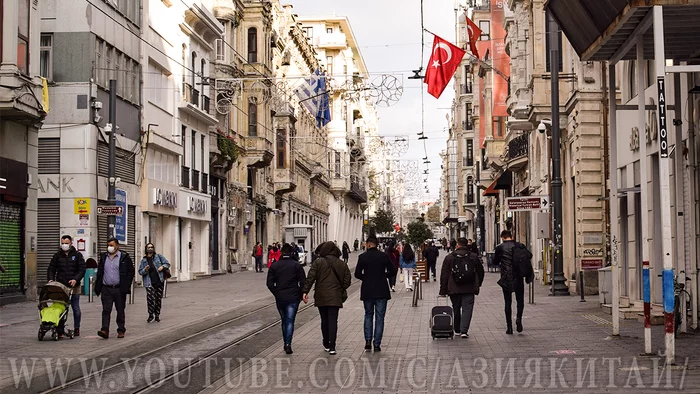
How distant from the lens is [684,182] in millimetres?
17953

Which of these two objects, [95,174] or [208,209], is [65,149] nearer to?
[95,174]

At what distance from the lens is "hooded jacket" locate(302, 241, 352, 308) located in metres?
15.9

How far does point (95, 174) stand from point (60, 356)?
19.5 meters

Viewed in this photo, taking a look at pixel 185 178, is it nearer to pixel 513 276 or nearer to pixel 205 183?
pixel 205 183

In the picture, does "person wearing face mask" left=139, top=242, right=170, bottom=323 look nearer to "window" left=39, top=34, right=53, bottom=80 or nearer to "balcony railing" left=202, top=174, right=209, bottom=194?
"window" left=39, top=34, right=53, bottom=80

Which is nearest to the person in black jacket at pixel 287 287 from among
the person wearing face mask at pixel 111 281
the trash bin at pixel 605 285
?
the person wearing face mask at pixel 111 281

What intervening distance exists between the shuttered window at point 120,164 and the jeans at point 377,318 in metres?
21.0

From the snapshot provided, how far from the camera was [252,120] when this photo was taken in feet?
207

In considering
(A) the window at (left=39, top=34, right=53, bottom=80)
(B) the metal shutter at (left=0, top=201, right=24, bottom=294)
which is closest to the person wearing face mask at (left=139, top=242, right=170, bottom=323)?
(B) the metal shutter at (left=0, top=201, right=24, bottom=294)

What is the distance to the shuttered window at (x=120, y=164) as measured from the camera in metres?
35.7

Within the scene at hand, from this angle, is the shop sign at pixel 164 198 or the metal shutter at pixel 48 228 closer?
the metal shutter at pixel 48 228

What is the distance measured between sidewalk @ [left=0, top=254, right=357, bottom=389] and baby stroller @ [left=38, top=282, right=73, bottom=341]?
0.24 m

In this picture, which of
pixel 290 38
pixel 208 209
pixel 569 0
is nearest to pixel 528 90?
pixel 208 209

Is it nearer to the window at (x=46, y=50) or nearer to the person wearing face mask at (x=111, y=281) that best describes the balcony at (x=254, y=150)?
the window at (x=46, y=50)
